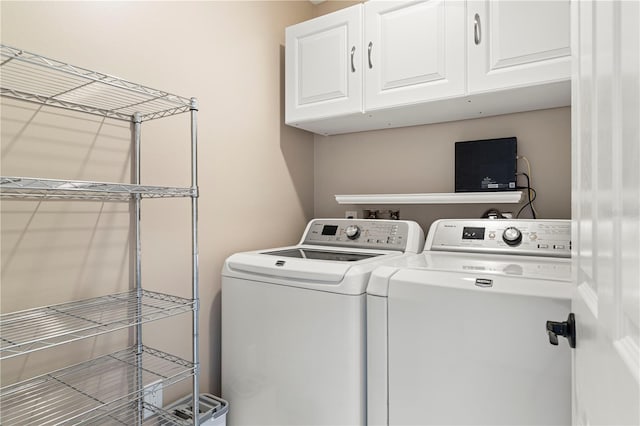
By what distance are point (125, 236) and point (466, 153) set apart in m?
1.67

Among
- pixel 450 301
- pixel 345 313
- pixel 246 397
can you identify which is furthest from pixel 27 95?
pixel 450 301

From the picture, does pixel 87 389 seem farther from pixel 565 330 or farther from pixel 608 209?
pixel 608 209

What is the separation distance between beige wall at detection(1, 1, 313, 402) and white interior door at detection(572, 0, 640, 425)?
1.48m

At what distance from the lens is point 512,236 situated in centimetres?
161

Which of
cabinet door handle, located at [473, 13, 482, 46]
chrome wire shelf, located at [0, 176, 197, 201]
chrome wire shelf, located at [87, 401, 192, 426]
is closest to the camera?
chrome wire shelf, located at [0, 176, 197, 201]

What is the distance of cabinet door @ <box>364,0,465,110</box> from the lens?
1664 mm

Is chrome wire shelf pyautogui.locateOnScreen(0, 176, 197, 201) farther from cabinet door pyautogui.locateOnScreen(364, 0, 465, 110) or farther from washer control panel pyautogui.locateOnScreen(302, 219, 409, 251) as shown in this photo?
cabinet door pyautogui.locateOnScreen(364, 0, 465, 110)

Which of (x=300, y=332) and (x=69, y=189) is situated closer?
(x=69, y=189)

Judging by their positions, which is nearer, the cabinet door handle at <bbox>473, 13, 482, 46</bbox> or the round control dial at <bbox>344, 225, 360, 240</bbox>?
the cabinet door handle at <bbox>473, 13, 482, 46</bbox>

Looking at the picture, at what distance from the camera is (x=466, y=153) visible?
2.01m

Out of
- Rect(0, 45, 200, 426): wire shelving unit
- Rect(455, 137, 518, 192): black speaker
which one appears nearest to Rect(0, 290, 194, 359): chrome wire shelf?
Rect(0, 45, 200, 426): wire shelving unit

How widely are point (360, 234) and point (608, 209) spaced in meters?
1.47

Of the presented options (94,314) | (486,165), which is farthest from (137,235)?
(486,165)

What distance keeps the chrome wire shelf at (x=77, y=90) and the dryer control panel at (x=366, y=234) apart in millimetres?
990
